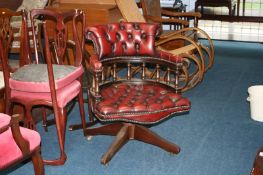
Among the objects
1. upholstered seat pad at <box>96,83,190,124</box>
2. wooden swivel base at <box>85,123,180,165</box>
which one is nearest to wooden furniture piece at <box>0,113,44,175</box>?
upholstered seat pad at <box>96,83,190,124</box>

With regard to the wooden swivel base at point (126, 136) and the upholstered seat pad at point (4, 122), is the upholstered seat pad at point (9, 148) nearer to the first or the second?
the upholstered seat pad at point (4, 122)

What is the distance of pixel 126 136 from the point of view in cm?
308

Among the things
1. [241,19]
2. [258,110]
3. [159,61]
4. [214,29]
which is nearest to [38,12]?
[159,61]

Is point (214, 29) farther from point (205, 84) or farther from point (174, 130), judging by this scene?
point (174, 130)

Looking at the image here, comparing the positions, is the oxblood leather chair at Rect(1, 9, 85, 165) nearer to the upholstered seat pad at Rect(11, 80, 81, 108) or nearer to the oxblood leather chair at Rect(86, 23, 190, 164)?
the upholstered seat pad at Rect(11, 80, 81, 108)

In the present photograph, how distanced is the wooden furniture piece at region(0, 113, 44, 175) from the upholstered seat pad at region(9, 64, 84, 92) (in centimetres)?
67

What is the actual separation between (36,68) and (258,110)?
1.90 metres

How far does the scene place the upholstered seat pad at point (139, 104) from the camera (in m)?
2.68

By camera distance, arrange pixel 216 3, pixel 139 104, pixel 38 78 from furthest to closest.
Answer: pixel 216 3 < pixel 38 78 < pixel 139 104

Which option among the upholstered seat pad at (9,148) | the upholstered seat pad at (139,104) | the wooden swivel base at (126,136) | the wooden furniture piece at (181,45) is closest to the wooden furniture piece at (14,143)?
the upholstered seat pad at (9,148)

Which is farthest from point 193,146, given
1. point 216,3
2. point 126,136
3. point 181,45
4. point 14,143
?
point 216,3

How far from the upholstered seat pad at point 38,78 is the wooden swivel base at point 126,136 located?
0.49 meters

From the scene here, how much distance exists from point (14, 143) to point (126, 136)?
1.16 meters

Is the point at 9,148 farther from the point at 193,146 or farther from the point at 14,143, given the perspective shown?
the point at 193,146
